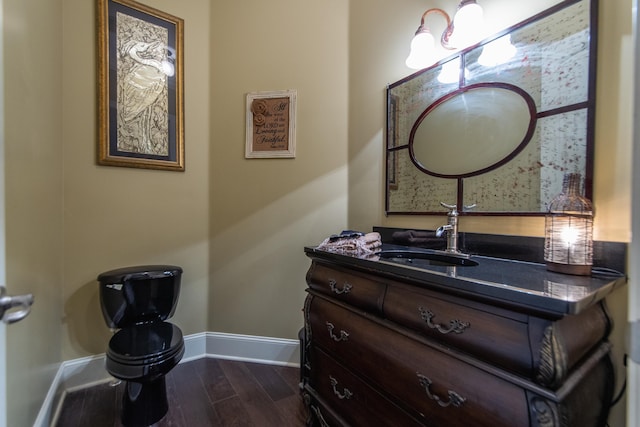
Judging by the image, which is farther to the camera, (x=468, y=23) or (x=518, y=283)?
(x=468, y=23)

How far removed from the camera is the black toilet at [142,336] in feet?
4.17

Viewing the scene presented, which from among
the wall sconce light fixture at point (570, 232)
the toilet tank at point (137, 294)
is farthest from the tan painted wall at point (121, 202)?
the wall sconce light fixture at point (570, 232)

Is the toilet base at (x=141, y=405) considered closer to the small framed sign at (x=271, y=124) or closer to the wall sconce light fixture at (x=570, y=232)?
the small framed sign at (x=271, y=124)

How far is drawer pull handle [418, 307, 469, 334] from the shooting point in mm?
760

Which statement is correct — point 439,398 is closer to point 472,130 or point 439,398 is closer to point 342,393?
point 342,393

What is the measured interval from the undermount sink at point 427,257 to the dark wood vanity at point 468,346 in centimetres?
8

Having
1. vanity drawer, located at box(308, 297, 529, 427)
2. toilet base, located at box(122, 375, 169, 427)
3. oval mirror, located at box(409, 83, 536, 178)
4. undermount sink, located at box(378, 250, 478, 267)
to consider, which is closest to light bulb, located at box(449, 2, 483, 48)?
oval mirror, located at box(409, 83, 536, 178)

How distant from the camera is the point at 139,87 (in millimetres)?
1849

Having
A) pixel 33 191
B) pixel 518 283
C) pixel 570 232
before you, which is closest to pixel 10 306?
pixel 33 191

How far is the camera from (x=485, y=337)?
71 centimetres

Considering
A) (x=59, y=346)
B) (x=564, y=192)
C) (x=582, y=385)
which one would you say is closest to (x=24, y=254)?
(x=59, y=346)

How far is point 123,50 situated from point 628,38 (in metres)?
2.61

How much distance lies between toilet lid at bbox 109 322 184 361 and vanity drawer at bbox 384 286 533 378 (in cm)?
117

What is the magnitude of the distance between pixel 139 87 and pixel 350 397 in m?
2.32
